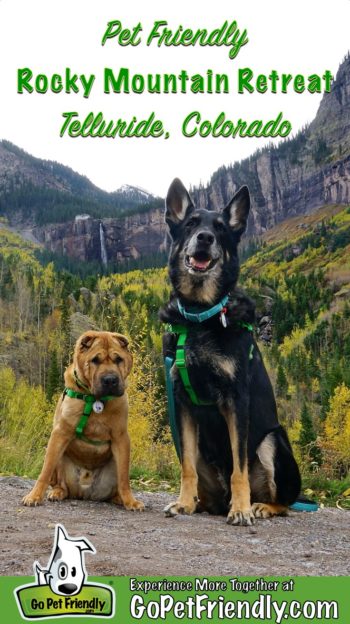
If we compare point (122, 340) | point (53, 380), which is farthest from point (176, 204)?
point (53, 380)

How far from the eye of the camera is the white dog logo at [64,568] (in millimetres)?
2645

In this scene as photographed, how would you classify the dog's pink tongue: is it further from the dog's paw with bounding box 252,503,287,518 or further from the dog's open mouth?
the dog's paw with bounding box 252,503,287,518

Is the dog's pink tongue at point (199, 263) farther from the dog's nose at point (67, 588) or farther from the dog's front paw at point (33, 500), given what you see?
the dog's nose at point (67, 588)

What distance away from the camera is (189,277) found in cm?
502

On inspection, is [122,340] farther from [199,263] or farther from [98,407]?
[199,263]

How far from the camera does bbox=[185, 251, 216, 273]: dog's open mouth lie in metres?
4.88

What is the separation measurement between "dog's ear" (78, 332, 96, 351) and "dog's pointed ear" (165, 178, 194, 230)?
1.21m

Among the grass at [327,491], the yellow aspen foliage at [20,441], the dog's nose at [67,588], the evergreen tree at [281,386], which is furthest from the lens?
the evergreen tree at [281,386]

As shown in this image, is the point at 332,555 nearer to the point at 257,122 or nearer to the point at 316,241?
the point at 257,122

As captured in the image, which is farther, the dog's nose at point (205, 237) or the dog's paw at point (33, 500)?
the dog's paw at point (33, 500)

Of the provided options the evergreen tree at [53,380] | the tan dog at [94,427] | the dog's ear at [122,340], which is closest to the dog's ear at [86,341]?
the tan dog at [94,427]

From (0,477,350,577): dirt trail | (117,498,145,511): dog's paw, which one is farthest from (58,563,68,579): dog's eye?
(117,498,145,511): dog's paw

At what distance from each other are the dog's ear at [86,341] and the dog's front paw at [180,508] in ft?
4.90

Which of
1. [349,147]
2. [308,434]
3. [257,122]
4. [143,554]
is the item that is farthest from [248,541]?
[349,147]
